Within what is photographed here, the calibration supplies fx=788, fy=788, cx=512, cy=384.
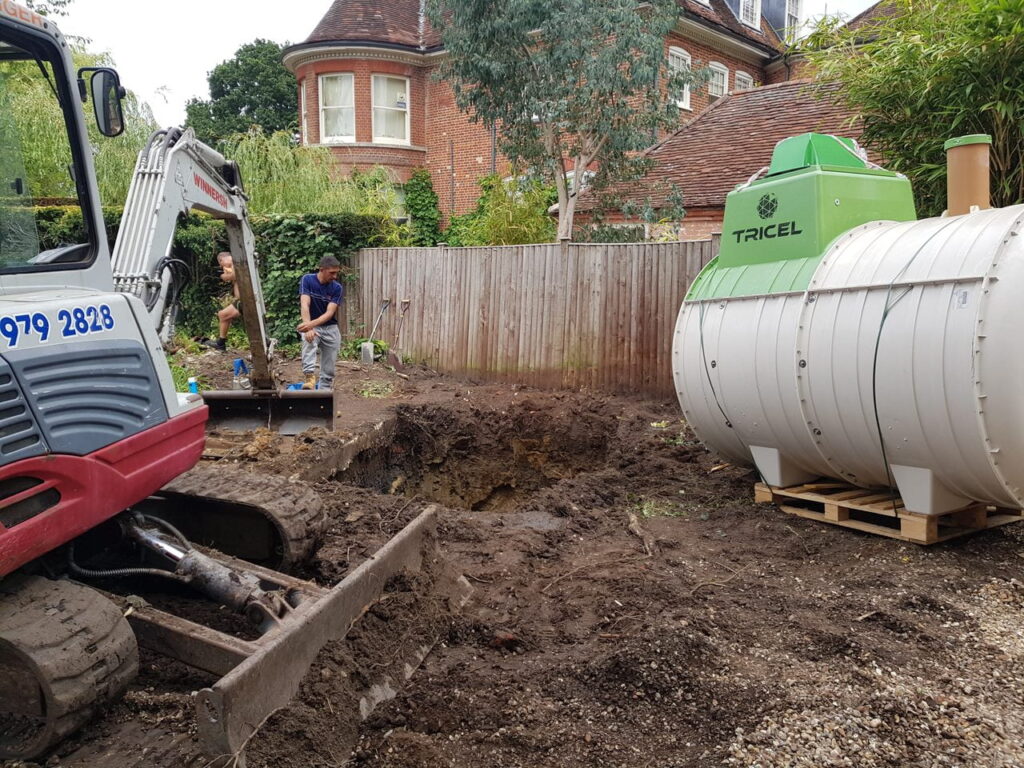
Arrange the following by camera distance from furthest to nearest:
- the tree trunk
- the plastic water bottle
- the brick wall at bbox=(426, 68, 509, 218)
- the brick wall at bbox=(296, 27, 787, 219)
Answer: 1. the brick wall at bbox=(296, 27, 787, 219)
2. the brick wall at bbox=(426, 68, 509, 218)
3. the tree trunk
4. the plastic water bottle

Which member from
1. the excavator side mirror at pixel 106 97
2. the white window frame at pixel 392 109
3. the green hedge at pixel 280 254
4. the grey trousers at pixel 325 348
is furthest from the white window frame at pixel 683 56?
the excavator side mirror at pixel 106 97

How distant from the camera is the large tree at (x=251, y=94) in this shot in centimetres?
3953

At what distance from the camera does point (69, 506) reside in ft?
10.1

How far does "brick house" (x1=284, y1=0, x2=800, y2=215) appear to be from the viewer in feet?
70.7

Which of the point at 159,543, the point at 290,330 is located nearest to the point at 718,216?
the point at 290,330

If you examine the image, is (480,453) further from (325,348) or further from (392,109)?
(392,109)

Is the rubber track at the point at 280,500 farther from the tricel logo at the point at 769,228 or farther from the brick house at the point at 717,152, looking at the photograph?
the brick house at the point at 717,152

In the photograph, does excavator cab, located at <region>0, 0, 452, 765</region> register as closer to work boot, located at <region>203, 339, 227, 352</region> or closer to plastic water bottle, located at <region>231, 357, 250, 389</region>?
plastic water bottle, located at <region>231, 357, 250, 389</region>

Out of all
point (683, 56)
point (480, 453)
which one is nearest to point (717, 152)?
point (683, 56)

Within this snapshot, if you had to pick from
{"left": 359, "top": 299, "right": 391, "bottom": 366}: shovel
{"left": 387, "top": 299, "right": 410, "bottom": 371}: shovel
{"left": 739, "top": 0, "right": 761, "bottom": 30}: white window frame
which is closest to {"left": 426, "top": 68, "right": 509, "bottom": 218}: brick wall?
{"left": 739, "top": 0, "right": 761, "bottom": 30}: white window frame

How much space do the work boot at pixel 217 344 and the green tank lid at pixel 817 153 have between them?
897 centimetres

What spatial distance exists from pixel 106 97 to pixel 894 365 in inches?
182

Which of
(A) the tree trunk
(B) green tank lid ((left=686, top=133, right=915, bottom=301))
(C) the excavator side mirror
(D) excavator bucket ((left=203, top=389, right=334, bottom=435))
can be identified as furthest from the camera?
(A) the tree trunk

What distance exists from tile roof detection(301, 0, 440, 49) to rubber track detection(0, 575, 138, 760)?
21.1 metres
